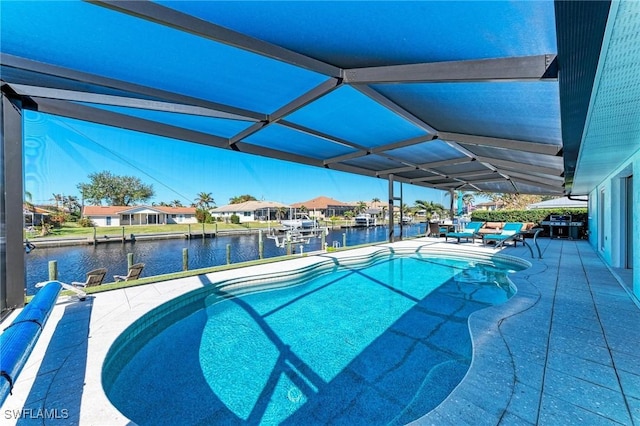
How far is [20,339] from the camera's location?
2150 mm

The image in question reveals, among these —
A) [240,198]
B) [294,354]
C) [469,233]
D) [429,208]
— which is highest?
[240,198]

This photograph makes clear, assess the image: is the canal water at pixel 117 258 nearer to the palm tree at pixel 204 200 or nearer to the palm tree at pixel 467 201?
the palm tree at pixel 467 201

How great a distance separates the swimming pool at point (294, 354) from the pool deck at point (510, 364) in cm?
36

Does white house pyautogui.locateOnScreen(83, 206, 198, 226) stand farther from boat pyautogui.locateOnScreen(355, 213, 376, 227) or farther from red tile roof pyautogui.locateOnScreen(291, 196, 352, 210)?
boat pyautogui.locateOnScreen(355, 213, 376, 227)

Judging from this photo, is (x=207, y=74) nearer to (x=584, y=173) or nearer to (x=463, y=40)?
(x=463, y=40)

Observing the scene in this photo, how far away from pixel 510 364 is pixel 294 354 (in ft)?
8.44

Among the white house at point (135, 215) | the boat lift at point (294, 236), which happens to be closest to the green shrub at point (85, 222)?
the white house at point (135, 215)

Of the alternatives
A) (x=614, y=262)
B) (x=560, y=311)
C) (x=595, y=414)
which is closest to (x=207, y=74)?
(x=595, y=414)

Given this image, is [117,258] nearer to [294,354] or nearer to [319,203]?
[294,354]

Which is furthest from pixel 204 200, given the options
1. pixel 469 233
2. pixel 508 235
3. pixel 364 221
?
pixel 508 235

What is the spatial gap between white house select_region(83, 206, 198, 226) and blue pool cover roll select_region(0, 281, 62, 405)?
2837 cm

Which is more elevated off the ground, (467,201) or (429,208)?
(467,201)

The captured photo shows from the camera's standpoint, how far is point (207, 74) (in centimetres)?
345

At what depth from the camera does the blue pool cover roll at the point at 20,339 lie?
5.68 feet
